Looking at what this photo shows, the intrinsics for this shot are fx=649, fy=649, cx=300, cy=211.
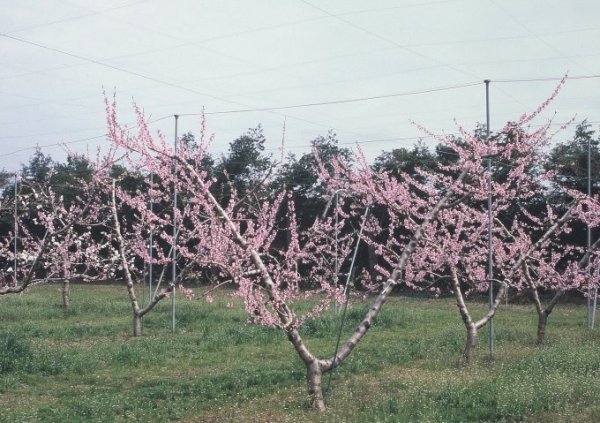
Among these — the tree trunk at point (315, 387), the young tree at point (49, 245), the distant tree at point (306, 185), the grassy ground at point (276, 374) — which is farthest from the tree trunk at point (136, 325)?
the distant tree at point (306, 185)

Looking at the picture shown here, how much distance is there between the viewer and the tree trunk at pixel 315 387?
32.2 ft

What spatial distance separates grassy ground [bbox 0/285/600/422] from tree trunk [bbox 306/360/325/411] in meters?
0.20

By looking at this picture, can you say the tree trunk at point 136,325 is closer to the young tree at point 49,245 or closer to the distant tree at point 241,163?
the young tree at point 49,245

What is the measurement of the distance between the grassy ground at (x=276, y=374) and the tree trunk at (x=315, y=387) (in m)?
0.20

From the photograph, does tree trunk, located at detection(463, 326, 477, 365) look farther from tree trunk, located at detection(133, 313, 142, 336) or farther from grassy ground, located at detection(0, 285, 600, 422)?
tree trunk, located at detection(133, 313, 142, 336)

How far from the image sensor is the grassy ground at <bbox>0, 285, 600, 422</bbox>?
9.53 metres

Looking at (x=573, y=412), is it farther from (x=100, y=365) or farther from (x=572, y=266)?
(x=572, y=266)

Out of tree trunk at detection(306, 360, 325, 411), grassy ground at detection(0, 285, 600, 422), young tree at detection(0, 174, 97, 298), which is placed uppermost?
young tree at detection(0, 174, 97, 298)

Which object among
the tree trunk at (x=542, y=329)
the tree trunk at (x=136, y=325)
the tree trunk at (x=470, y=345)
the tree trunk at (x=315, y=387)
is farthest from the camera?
the tree trunk at (x=136, y=325)

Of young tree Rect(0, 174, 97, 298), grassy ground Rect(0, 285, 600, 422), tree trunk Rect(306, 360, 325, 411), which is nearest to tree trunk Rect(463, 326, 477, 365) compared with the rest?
grassy ground Rect(0, 285, 600, 422)

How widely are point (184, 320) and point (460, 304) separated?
10.9 m

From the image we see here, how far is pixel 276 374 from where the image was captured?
12.7 m

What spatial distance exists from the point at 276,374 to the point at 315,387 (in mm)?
2895

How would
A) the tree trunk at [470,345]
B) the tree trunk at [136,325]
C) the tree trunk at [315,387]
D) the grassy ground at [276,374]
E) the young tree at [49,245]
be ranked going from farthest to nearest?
the tree trunk at [136,325]
the tree trunk at [470,345]
the young tree at [49,245]
the tree trunk at [315,387]
the grassy ground at [276,374]
